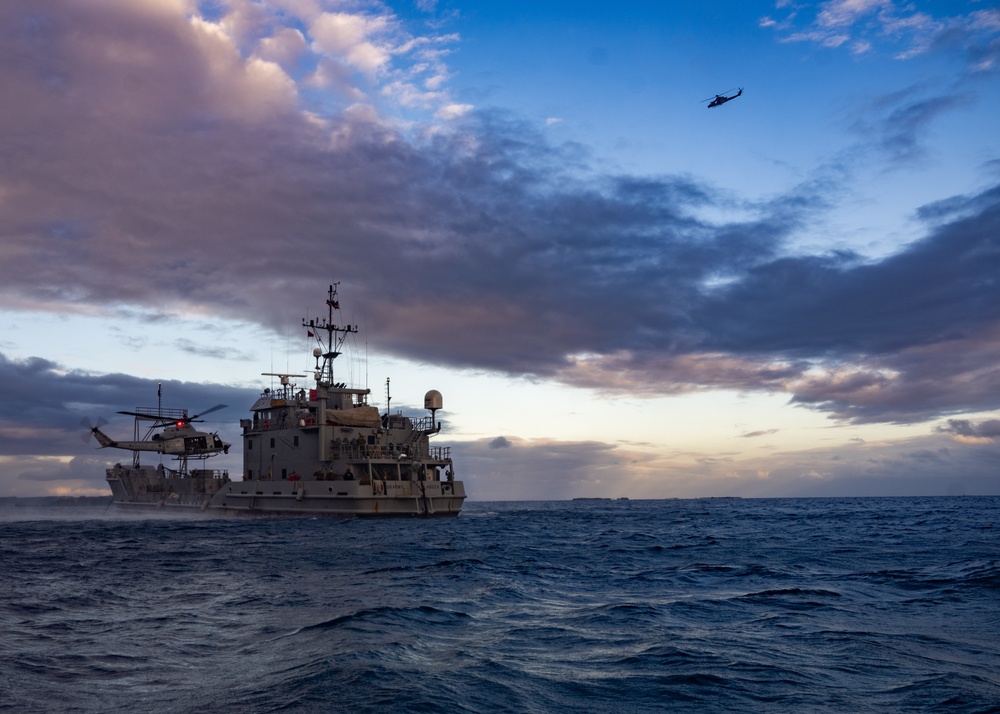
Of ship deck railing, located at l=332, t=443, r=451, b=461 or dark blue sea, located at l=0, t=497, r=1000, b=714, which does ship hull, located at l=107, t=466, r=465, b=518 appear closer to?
ship deck railing, located at l=332, t=443, r=451, b=461

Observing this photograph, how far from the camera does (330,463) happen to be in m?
55.3

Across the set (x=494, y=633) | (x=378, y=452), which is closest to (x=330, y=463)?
(x=378, y=452)

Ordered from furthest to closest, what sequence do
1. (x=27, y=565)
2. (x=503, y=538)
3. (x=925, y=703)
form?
(x=503, y=538) → (x=27, y=565) → (x=925, y=703)

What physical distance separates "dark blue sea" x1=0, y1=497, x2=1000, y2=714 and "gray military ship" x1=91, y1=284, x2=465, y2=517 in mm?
23065

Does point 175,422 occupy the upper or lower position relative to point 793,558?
upper

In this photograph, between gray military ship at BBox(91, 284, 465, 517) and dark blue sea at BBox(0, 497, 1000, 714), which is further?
gray military ship at BBox(91, 284, 465, 517)

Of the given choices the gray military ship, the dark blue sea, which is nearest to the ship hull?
the gray military ship

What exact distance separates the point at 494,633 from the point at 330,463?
1689 inches

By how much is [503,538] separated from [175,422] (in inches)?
1751

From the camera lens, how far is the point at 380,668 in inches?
436

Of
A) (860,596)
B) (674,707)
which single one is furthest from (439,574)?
(674,707)

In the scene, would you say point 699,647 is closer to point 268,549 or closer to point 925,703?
point 925,703

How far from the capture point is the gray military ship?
51.9 meters

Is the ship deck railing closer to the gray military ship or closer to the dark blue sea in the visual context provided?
the gray military ship
